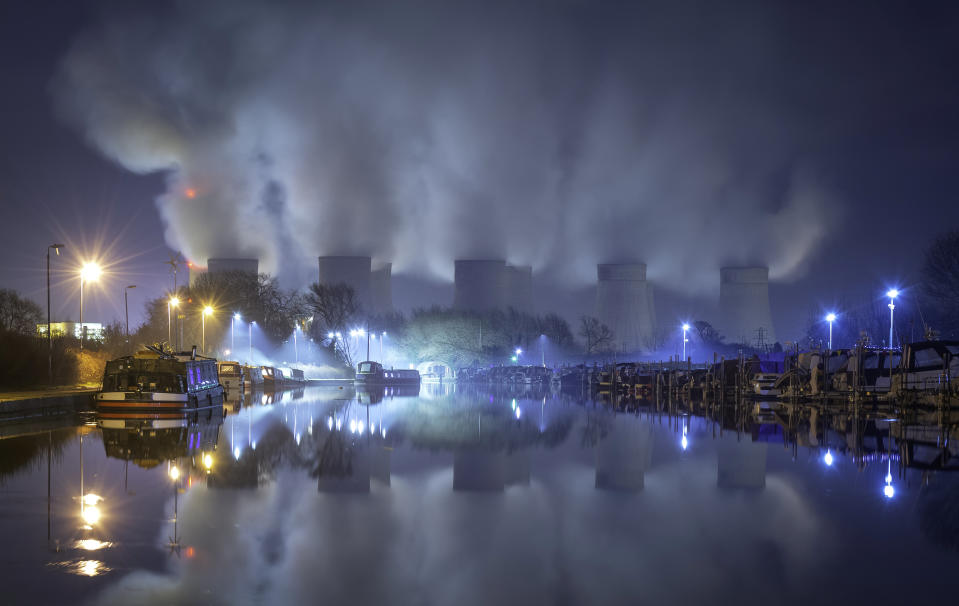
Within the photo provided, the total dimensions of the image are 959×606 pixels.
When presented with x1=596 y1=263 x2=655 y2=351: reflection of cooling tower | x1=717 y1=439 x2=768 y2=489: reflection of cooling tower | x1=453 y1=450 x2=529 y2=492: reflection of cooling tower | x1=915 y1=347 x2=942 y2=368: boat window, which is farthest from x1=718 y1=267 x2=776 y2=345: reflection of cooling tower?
x1=453 y1=450 x2=529 y2=492: reflection of cooling tower

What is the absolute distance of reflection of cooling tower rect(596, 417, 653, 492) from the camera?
15.3 m

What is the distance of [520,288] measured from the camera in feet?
332

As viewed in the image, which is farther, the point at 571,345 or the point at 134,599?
the point at 571,345

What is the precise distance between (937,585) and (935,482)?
23.4 feet

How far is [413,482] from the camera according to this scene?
14852 millimetres

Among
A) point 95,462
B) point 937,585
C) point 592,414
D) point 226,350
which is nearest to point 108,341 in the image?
point 226,350

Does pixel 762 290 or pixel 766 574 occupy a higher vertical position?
pixel 762 290

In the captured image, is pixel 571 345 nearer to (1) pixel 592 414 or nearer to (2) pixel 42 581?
(1) pixel 592 414

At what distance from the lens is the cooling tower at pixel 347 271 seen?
8606cm

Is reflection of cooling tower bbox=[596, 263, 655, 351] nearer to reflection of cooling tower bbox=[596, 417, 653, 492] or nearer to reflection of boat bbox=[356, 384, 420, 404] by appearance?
reflection of boat bbox=[356, 384, 420, 404]

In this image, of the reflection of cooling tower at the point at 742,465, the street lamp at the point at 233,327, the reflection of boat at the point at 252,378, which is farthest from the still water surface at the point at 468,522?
the street lamp at the point at 233,327

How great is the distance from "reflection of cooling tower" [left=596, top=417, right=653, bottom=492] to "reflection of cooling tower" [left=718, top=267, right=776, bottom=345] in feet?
200

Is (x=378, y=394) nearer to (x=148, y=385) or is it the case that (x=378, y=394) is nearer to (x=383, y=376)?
(x=383, y=376)

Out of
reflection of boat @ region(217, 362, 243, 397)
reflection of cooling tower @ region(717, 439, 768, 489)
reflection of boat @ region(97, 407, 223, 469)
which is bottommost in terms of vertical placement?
reflection of cooling tower @ region(717, 439, 768, 489)
